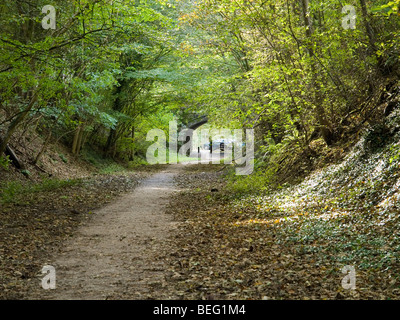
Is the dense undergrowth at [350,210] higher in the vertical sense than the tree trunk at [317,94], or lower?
lower

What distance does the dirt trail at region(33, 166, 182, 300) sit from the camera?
187 inches

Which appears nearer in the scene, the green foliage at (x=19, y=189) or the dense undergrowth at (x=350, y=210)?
the dense undergrowth at (x=350, y=210)

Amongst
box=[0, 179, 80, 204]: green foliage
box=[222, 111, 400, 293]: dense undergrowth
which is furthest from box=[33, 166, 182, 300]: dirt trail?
box=[0, 179, 80, 204]: green foliage

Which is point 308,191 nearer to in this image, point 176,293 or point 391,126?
point 391,126

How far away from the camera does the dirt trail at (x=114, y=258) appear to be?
4.75 meters

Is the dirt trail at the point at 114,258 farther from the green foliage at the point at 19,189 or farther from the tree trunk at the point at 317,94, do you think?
the tree trunk at the point at 317,94

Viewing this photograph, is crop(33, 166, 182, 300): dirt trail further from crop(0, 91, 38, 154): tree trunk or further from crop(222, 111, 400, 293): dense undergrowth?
crop(0, 91, 38, 154): tree trunk

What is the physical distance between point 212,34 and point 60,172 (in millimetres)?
9891

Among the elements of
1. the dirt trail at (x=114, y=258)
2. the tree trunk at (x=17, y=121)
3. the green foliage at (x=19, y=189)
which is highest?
the tree trunk at (x=17, y=121)

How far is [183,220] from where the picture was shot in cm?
961

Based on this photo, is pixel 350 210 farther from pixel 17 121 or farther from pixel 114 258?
pixel 17 121

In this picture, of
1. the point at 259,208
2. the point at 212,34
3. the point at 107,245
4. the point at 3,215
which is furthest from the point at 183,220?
the point at 212,34

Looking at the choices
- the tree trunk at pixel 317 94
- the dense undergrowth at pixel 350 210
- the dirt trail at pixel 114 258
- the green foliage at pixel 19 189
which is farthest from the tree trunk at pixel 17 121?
the tree trunk at pixel 317 94

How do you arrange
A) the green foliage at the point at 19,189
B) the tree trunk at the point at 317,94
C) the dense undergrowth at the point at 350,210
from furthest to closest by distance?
the green foliage at the point at 19,189
the tree trunk at the point at 317,94
the dense undergrowth at the point at 350,210
